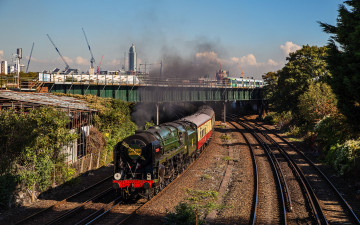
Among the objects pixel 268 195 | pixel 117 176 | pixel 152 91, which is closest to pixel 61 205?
pixel 117 176

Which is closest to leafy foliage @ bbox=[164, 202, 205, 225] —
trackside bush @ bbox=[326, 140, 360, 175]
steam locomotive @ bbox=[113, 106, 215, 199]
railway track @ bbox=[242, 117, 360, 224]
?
steam locomotive @ bbox=[113, 106, 215, 199]

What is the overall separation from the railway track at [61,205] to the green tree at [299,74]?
115 feet

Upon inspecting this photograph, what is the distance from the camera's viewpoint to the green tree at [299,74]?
4644cm

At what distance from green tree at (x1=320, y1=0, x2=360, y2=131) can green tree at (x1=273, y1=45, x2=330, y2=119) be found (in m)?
34.3

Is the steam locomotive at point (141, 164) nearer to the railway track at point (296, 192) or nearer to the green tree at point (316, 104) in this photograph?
the railway track at point (296, 192)

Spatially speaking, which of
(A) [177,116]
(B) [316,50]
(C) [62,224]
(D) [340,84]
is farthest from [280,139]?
(C) [62,224]

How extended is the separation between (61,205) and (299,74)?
40245 mm

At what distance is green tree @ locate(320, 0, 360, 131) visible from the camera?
11000 mm

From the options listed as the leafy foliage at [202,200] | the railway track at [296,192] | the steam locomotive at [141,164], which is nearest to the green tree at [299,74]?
the railway track at [296,192]

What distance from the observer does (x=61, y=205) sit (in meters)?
16.2

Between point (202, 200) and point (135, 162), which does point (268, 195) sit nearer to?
point (202, 200)

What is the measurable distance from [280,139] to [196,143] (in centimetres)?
1833

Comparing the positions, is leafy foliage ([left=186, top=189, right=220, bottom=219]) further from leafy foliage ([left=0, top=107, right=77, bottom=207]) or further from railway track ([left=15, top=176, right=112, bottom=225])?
leafy foliage ([left=0, top=107, right=77, bottom=207])

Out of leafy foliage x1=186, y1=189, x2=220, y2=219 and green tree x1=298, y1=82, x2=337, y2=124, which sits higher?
green tree x1=298, y1=82, x2=337, y2=124
